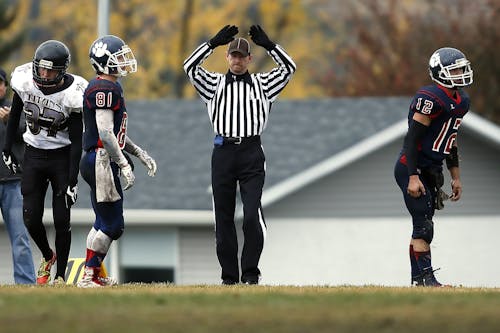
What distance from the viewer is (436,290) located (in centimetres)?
1224

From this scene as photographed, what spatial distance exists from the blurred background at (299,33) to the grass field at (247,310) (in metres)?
24.9

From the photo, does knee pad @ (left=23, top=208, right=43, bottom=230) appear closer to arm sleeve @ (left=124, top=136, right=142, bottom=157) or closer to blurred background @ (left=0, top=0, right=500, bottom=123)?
arm sleeve @ (left=124, top=136, right=142, bottom=157)

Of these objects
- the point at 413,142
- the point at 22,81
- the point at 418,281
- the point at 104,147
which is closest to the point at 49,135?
the point at 22,81

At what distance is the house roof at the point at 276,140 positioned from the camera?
24375mm

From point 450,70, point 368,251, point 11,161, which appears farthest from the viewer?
point 368,251

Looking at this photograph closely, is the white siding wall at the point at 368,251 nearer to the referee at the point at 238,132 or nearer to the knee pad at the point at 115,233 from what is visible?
the referee at the point at 238,132

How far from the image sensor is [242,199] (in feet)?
43.8

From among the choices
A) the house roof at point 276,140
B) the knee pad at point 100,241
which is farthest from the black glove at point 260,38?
the house roof at point 276,140

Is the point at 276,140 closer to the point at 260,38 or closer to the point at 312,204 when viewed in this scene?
the point at 312,204

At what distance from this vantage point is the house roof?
24.4 metres

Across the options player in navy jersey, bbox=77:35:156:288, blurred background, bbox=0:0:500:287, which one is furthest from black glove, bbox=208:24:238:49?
blurred background, bbox=0:0:500:287

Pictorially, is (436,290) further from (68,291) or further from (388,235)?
(388,235)

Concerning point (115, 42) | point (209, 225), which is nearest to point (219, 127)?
point (115, 42)

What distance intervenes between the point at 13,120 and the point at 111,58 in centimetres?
148
